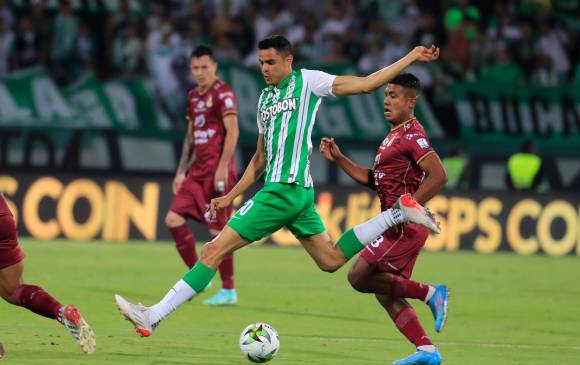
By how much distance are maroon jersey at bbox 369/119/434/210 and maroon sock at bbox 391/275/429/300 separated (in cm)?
55

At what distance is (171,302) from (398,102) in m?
2.11

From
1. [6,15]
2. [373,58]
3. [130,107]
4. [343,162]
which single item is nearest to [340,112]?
[373,58]

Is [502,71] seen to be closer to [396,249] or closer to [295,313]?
[295,313]

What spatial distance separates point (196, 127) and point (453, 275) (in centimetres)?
475

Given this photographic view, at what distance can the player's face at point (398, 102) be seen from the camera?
29.3 feet

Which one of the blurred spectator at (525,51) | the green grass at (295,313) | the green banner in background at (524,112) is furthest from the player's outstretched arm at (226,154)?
the blurred spectator at (525,51)

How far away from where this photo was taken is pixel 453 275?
15.9 meters

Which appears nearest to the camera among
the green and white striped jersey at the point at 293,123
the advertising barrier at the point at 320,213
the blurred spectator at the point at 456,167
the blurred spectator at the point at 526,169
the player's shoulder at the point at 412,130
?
the green and white striped jersey at the point at 293,123

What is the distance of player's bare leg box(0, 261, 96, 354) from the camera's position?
8.20 m

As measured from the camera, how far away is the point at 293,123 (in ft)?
28.6

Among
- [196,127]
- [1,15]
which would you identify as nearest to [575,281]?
[196,127]

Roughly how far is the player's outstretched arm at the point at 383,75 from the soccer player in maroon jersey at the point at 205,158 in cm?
376

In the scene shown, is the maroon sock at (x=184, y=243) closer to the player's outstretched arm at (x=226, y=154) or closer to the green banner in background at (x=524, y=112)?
the player's outstretched arm at (x=226, y=154)

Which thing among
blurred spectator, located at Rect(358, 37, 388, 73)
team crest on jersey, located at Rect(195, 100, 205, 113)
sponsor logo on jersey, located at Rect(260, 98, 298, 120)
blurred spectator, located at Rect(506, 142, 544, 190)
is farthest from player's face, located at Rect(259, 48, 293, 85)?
blurred spectator, located at Rect(358, 37, 388, 73)
